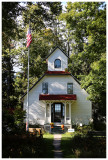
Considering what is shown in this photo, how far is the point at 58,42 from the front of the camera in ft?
113

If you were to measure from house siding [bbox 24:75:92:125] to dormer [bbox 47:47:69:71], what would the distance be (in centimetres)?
138

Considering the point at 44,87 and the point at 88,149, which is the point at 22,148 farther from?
the point at 44,87

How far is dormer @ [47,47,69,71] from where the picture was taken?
2644cm

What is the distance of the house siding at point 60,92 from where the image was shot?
25406mm

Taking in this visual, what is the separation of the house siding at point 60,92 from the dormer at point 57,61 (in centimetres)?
138

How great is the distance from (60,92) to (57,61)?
433cm

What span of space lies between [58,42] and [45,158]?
85.7 feet

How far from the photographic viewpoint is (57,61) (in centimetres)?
2655

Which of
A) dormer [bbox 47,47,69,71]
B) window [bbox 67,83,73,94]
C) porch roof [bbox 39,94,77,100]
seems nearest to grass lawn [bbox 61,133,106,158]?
porch roof [bbox 39,94,77,100]

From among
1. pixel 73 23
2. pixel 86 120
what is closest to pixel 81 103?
pixel 86 120

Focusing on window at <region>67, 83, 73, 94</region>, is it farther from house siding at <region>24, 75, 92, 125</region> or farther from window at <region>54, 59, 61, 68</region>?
window at <region>54, 59, 61, 68</region>

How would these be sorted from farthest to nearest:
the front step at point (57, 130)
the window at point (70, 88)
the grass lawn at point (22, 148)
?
the window at point (70, 88)
the front step at point (57, 130)
the grass lawn at point (22, 148)

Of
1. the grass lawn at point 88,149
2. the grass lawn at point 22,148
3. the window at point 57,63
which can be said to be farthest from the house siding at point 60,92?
the grass lawn at point 22,148

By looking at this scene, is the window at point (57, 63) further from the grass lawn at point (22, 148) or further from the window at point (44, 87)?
A: the grass lawn at point (22, 148)
